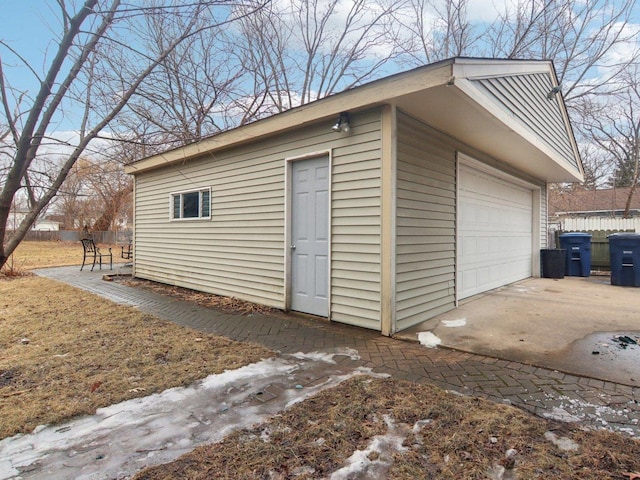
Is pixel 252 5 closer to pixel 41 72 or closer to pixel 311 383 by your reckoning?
pixel 41 72

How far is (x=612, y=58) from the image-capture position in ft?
43.5

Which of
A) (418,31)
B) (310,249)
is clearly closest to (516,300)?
(310,249)

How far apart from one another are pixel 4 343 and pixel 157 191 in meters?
5.16

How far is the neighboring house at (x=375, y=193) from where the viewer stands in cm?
416

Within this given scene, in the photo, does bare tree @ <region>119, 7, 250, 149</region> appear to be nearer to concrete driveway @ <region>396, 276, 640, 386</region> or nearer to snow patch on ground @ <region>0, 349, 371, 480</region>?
snow patch on ground @ <region>0, 349, 371, 480</region>

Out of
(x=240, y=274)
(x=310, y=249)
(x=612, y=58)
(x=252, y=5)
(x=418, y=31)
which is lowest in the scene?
(x=240, y=274)

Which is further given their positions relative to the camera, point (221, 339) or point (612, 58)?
point (612, 58)

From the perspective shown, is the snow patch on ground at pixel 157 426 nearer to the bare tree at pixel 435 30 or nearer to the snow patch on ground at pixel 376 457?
the snow patch on ground at pixel 376 457

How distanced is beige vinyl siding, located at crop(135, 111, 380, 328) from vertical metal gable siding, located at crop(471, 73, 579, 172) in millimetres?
1674

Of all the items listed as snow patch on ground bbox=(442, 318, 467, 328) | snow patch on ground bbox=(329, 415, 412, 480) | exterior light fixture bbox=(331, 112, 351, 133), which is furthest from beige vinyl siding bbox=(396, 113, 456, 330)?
snow patch on ground bbox=(329, 415, 412, 480)

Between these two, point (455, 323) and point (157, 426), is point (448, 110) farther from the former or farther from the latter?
point (157, 426)

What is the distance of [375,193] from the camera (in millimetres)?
4273

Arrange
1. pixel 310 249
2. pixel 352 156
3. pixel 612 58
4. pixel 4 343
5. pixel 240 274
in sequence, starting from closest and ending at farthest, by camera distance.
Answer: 1. pixel 4 343
2. pixel 352 156
3. pixel 310 249
4. pixel 240 274
5. pixel 612 58

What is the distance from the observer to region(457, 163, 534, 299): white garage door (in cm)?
600
